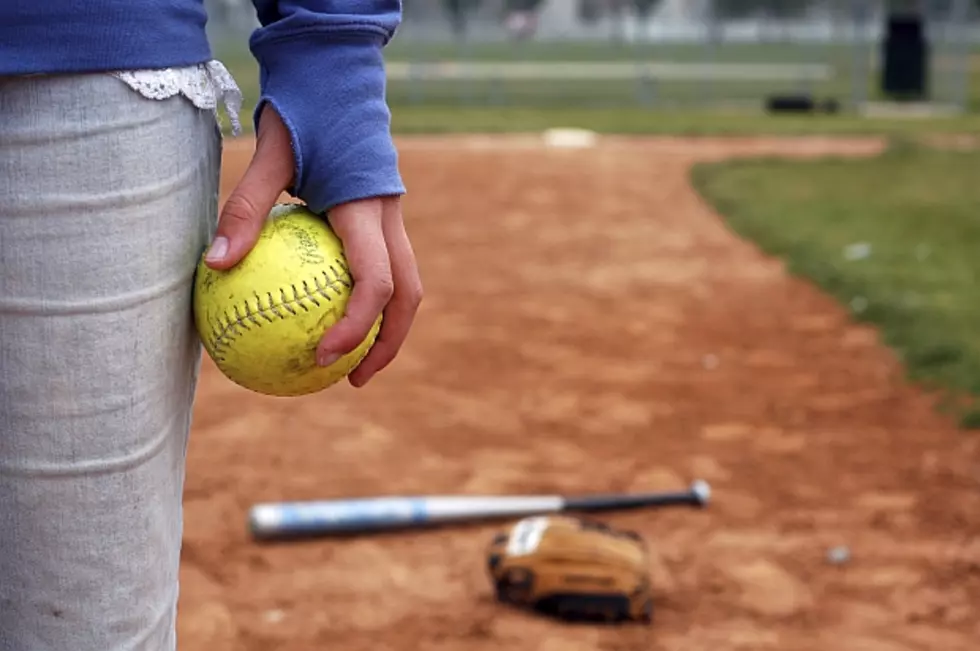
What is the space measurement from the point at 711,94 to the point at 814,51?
296 inches

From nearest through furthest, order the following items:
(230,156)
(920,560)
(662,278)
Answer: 1. (920,560)
2. (662,278)
3. (230,156)

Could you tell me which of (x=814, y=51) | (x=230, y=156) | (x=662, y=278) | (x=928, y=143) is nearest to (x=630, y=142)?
(x=928, y=143)

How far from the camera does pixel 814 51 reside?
28.2 m

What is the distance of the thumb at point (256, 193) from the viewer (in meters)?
1.42

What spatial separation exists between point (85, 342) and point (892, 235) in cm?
774

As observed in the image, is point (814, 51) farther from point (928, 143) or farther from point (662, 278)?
point (662, 278)

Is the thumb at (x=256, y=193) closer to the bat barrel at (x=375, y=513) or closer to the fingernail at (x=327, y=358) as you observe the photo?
the fingernail at (x=327, y=358)

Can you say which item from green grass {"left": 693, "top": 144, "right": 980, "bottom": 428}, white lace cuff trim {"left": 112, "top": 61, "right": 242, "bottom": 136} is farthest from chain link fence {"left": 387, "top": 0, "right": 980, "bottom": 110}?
white lace cuff trim {"left": 112, "top": 61, "right": 242, "bottom": 136}

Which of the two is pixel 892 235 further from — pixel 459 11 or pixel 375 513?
pixel 459 11

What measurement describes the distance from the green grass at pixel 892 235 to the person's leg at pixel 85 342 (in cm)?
384

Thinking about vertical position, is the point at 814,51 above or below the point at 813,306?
below

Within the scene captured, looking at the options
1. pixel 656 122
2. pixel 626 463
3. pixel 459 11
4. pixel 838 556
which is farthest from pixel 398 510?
pixel 459 11

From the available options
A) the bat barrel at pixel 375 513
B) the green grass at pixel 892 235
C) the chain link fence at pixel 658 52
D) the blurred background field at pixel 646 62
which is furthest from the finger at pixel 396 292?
the chain link fence at pixel 658 52

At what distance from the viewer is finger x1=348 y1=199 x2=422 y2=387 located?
1.45m
